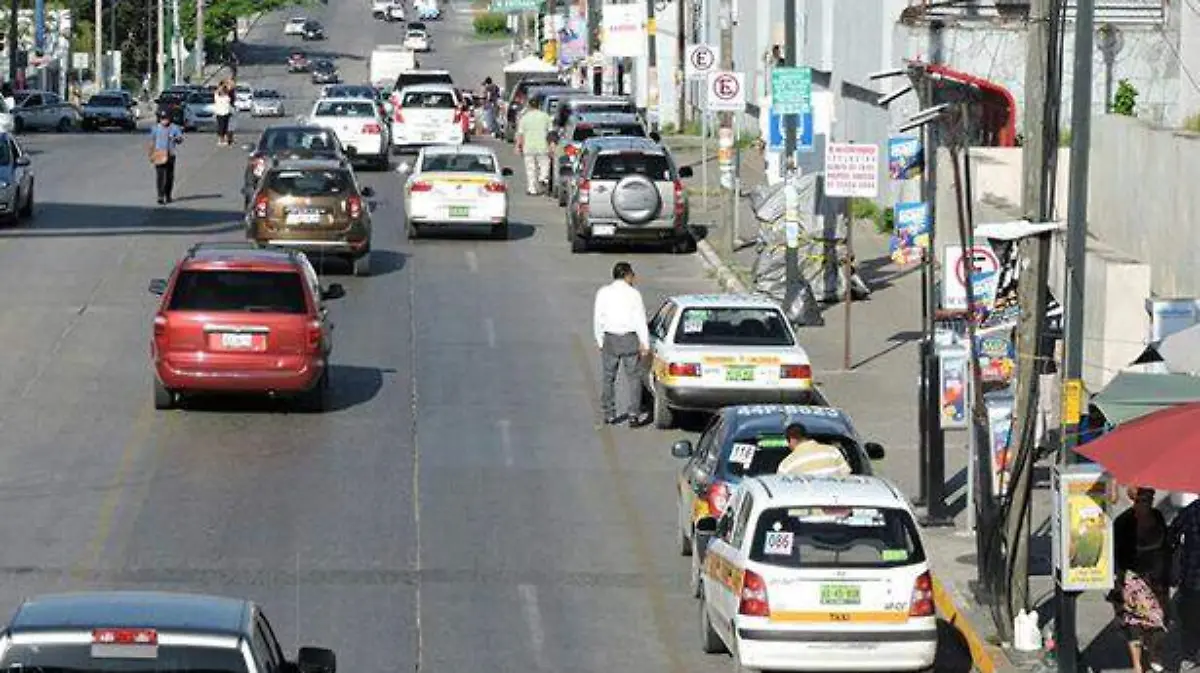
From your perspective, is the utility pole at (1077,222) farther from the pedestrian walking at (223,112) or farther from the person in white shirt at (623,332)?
the pedestrian walking at (223,112)

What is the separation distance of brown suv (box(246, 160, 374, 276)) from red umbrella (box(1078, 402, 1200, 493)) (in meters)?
22.6

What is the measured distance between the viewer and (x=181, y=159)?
62000 mm

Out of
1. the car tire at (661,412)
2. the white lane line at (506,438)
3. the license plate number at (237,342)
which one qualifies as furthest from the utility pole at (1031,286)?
the license plate number at (237,342)

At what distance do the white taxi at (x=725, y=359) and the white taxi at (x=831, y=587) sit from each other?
32.9ft

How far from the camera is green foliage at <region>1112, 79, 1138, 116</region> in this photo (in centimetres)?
3853

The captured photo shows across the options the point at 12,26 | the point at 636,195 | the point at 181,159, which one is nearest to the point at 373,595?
the point at 636,195

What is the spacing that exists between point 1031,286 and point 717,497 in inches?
113

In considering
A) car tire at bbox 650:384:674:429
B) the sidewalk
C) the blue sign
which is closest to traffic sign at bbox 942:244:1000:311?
the sidewalk

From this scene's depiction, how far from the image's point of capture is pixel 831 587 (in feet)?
54.5

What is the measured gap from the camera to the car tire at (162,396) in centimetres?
2770

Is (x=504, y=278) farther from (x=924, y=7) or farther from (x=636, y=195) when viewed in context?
(x=924, y=7)

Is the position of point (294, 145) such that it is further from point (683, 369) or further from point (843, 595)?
point (843, 595)

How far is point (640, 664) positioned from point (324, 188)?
2161 cm

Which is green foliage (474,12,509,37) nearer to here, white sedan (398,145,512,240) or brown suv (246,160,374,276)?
white sedan (398,145,512,240)
